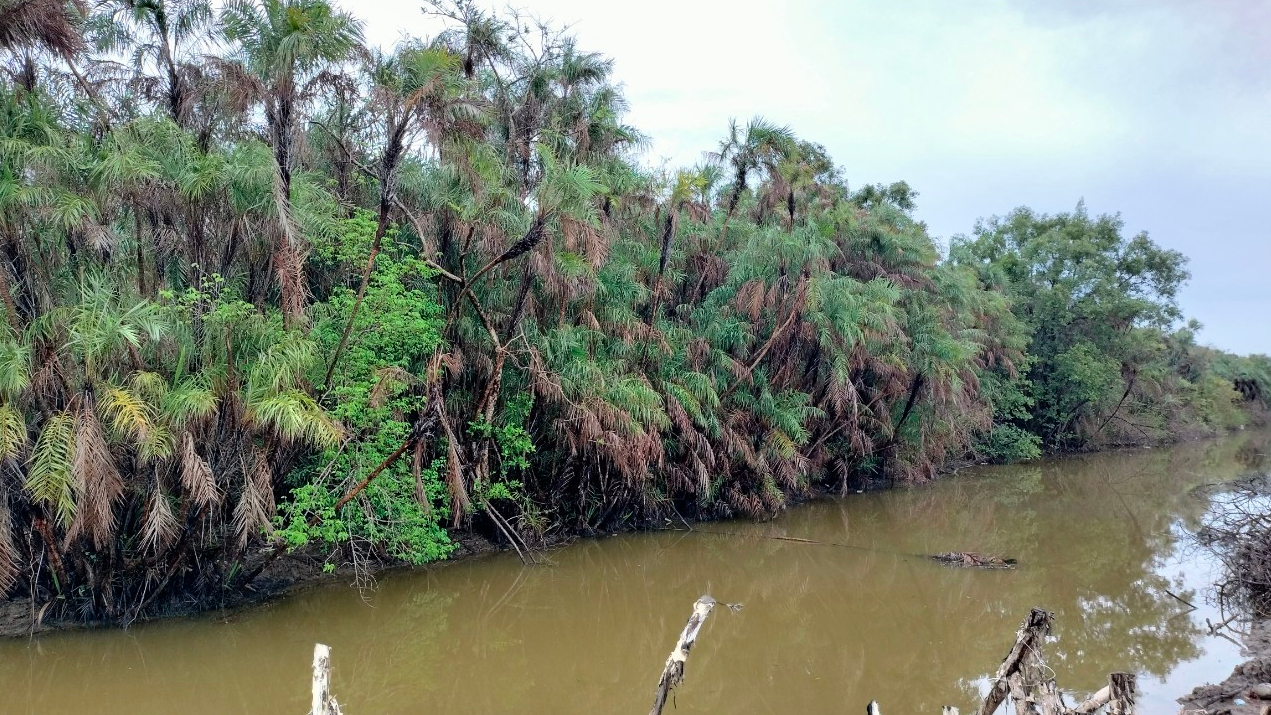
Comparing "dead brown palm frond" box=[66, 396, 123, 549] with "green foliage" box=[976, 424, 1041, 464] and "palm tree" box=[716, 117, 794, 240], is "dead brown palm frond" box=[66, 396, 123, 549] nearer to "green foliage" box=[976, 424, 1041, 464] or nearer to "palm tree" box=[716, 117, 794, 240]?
"palm tree" box=[716, 117, 794, 240]

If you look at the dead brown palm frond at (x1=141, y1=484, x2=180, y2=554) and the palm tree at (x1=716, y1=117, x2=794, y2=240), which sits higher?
the palm tree at (x1=716, y1=117, x2=794, y2=240)

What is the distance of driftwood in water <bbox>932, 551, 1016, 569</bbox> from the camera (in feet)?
39.2

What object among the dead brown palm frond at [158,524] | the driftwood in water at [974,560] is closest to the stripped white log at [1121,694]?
the dead brown palm frond at [158,524]

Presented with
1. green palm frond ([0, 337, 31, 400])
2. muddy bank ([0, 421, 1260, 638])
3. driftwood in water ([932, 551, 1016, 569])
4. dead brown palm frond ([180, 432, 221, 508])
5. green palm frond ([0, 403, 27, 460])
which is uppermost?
green palm frond ([0, 337, 31, 400])

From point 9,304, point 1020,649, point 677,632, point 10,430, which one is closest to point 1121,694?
point 1020,649

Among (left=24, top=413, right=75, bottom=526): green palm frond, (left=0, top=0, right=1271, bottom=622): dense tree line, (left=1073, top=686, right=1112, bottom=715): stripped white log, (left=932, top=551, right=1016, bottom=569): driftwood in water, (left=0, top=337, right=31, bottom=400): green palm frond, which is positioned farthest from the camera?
(left=932, top=551, right=1016, bottom=569): driftwood in water

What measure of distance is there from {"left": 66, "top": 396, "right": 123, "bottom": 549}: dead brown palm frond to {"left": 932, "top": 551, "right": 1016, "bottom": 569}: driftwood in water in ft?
36.9

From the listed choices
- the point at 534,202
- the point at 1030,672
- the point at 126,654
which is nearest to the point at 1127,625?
the point at 1030,672

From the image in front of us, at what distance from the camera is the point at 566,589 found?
1074cm

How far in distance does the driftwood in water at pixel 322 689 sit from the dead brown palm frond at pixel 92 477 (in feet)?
14.9

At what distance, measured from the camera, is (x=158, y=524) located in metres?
7.66

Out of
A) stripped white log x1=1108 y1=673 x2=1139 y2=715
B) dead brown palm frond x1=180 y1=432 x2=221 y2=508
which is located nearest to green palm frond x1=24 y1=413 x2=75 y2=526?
dead brown palm frond x1=180 y1=432 x2=221 y2=508

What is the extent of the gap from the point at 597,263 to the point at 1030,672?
7.43 m

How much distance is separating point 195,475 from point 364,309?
8.51 feet
